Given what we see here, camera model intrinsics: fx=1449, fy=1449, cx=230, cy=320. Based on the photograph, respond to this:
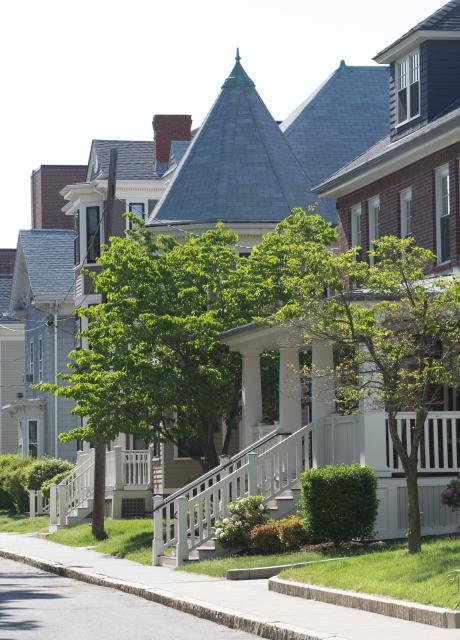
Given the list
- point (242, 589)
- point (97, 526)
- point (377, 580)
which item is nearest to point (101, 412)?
point (97, 526)

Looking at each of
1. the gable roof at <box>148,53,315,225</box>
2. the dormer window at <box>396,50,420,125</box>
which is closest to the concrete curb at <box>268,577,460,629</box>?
the dormer window at <box>396,50,420,125</box>

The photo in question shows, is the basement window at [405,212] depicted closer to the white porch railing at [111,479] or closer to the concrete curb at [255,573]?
the concrete curb at [255,573]

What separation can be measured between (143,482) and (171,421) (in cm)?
988

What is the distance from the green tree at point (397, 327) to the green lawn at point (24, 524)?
2283 cm

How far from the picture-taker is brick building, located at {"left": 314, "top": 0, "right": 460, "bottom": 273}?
93.1 feet

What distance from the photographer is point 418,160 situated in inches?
1172

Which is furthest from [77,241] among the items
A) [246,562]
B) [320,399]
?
[246,562]

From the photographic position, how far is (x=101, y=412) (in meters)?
29.1

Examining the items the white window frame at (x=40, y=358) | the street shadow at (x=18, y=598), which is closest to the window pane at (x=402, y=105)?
the street shadow at (x=18, y=598)

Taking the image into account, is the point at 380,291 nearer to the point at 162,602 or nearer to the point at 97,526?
the point at 162,602

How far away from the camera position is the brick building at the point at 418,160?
28391 mm

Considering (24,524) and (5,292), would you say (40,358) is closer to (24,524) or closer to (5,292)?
(5,292)

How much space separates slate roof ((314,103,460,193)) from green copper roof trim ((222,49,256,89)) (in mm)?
11501

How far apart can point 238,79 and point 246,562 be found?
2497 cm
